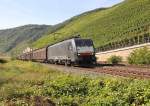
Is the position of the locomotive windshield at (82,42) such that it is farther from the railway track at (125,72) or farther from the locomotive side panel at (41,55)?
the locomotive side panel at (41,55)

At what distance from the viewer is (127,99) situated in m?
17.1

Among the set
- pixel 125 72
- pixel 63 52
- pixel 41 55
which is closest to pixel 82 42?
pixel 63 52

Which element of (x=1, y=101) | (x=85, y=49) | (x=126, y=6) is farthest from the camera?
(x=126, y=6)

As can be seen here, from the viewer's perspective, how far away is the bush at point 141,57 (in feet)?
146

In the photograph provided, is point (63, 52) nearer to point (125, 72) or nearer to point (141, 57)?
point (141, 57)

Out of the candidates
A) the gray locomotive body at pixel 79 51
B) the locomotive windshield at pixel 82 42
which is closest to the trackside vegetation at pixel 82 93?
the gray locomotive body at pixel 79 51

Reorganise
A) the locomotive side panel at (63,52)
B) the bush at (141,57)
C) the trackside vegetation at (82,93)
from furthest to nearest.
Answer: the locomotive side panel at (63,52) < the bush at (141,57) < the trackside vegetation at (82,93)

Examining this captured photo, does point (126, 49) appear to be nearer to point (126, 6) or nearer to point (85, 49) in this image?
point (85, 49)

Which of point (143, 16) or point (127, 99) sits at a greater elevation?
point (143, 16)

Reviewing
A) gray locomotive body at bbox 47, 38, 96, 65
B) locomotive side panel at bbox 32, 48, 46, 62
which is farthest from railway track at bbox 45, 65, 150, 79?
locomotive side panel at bbox 32, 48, 46, 62

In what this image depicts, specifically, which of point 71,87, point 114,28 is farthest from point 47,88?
point 114,28

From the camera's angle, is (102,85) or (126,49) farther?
(126,49)

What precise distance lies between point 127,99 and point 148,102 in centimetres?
139

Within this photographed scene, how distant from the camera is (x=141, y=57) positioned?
1793 inches
